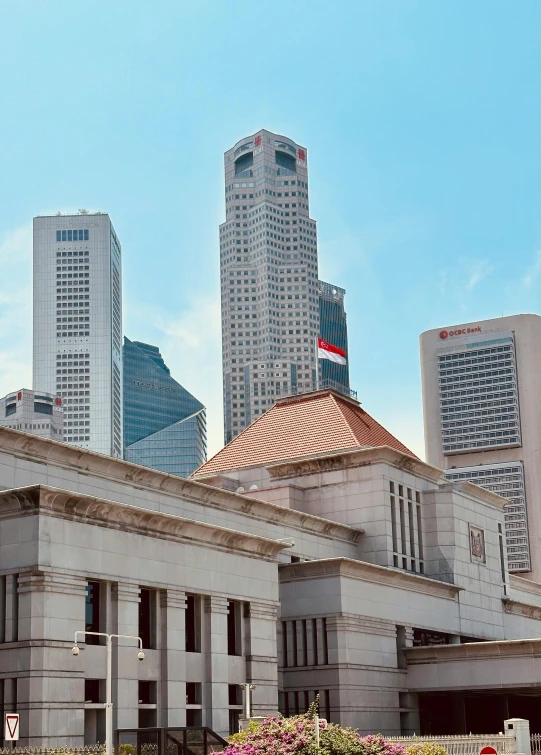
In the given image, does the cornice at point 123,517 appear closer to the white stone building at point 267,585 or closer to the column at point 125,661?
the white stone building at point 267,585

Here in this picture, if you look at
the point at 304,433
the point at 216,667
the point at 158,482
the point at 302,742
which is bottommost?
the point at 302,742

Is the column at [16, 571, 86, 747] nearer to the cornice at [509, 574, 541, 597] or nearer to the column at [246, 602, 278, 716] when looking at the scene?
the column at [246, 602, 278, 716]

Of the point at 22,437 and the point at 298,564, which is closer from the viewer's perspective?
the point at 22,437

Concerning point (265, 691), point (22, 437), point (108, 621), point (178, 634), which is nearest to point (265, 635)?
point (265, 691)

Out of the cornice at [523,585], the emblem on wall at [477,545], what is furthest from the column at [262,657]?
the cornice at [523,585]

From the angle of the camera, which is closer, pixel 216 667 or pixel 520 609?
pixel 216 667

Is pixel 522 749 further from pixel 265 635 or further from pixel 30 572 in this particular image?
pixel 30 572

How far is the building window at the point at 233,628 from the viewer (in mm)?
47688

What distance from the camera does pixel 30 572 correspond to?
126ft

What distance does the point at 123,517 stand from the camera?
42250mm

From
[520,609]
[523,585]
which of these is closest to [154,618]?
[520,609]

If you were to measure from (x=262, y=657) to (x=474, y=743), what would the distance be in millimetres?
9944

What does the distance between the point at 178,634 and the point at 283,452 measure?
949 inches

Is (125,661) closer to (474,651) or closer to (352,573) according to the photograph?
(352,573)
